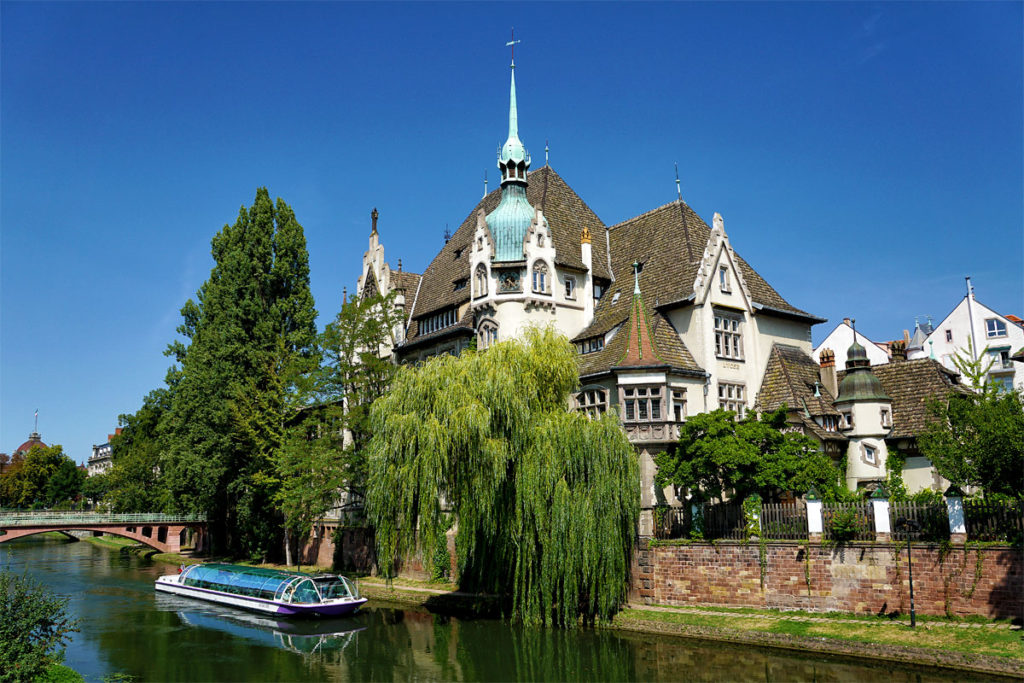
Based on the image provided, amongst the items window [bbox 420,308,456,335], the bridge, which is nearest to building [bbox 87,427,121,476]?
the bridge

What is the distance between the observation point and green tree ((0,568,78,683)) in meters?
18.2

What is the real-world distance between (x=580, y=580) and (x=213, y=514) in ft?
126

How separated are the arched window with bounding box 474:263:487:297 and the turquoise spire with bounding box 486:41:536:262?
1005 mm

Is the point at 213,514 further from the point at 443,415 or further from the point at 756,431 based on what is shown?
the point at 756,431

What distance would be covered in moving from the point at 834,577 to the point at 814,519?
1.98 m

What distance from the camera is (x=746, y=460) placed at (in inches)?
1174

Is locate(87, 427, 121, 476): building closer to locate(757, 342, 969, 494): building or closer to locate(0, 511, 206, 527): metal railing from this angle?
locate(0, 511, 206, 527): metal railing

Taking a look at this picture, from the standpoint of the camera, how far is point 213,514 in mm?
59062

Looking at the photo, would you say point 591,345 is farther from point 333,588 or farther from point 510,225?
point 333,588

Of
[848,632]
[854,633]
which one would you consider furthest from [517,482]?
[854,633]

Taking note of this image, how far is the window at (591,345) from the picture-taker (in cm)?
3956

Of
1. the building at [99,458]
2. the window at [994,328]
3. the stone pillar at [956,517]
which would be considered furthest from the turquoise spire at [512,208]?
the building at [99,458]

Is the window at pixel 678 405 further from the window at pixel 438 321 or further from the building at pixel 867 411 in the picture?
the window at pixel 438 321

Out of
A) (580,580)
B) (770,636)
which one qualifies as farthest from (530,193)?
(770,636)
